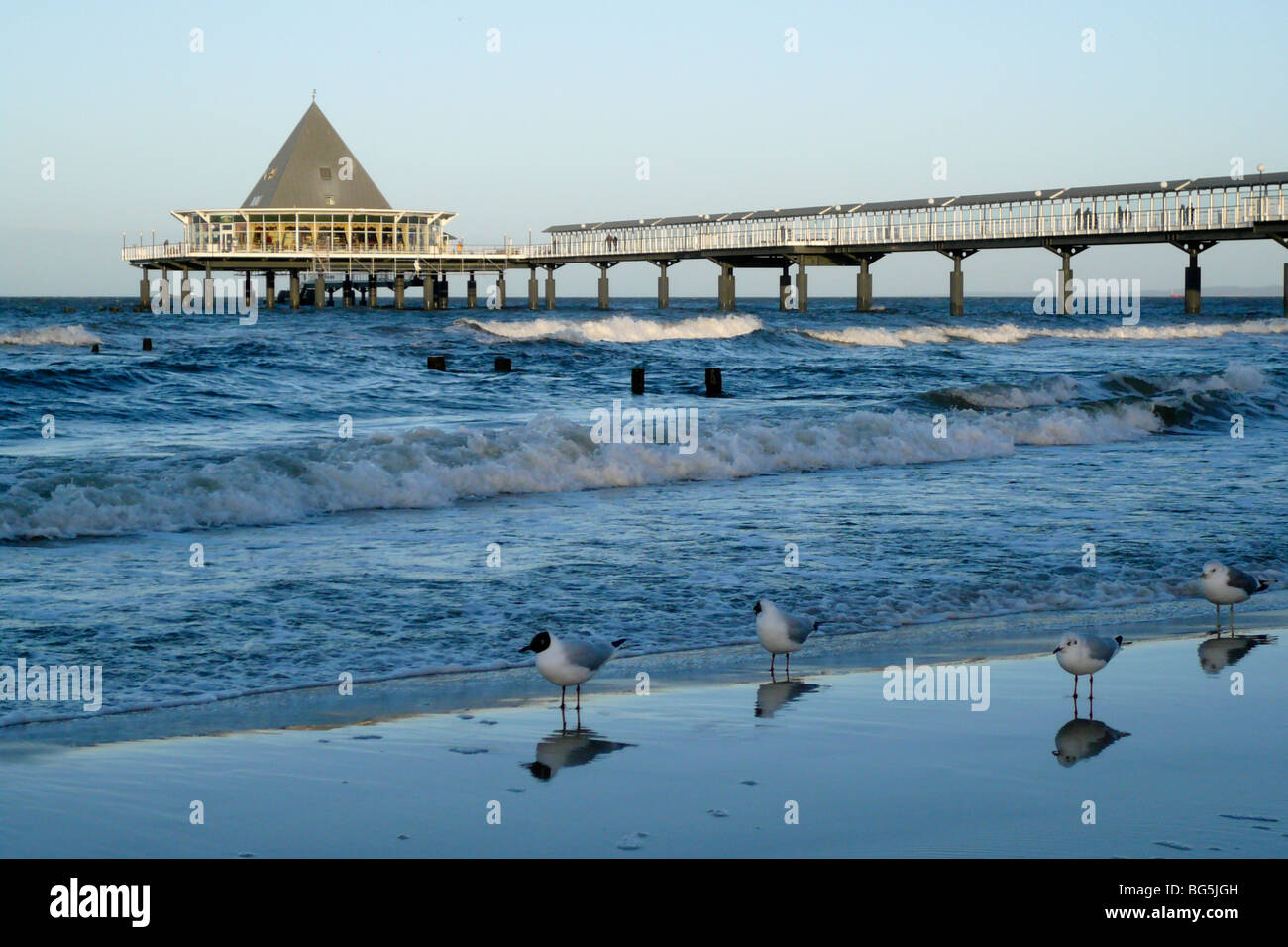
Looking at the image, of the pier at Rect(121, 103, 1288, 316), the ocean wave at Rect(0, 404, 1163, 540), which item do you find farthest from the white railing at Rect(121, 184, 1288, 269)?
the ocean wave at Rect(0, 404, 1163, 540)

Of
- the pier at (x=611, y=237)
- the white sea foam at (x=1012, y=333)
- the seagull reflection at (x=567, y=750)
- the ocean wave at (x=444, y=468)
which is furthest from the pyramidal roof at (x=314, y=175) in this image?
the seagull reflection at (x=567, y=750)

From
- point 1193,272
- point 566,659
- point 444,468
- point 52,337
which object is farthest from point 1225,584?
point 1193,272

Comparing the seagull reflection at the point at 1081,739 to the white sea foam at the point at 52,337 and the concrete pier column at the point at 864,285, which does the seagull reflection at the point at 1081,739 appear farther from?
the concrete pier column at the point at 864,285

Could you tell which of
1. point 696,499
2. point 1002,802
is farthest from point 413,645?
point 696,499

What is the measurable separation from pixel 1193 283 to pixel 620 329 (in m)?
22.6

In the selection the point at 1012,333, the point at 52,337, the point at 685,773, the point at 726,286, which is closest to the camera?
the point at 685,773

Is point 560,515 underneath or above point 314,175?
underneath

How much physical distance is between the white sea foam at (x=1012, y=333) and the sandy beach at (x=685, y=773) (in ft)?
120

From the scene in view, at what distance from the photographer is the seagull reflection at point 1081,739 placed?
492cm

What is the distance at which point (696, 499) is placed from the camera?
12.3 m

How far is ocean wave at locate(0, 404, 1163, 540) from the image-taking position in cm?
1041

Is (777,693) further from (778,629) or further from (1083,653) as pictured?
(1083,653)

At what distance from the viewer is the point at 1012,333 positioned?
46.9 metres
